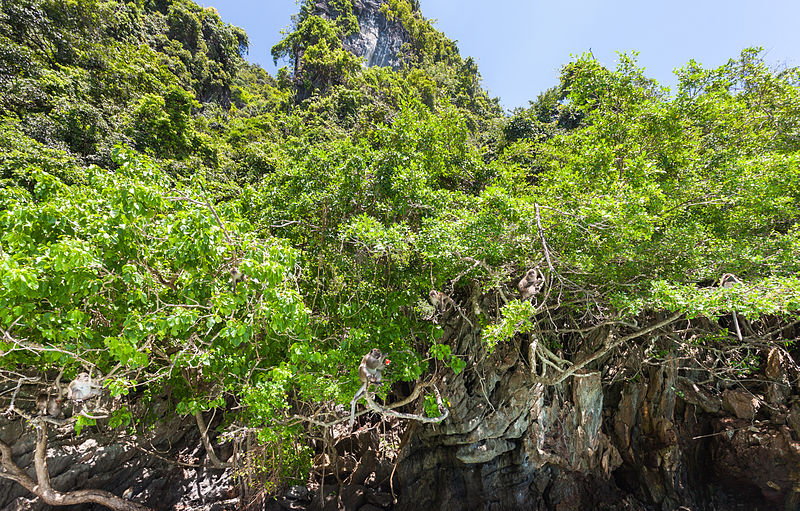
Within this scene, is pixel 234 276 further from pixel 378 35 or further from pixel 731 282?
pixel 378 35

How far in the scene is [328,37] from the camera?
85.8 feet

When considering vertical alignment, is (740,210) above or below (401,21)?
below

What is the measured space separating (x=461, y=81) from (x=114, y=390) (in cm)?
3291

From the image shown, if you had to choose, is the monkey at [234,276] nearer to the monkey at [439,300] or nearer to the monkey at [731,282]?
the monkey at [439,300]

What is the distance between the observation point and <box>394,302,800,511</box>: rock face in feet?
22.9

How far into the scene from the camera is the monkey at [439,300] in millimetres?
5609

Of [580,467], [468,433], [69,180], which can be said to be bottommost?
A: [580,467]

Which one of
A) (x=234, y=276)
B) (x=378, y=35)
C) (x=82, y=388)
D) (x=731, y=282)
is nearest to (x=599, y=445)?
(x=731, y=282)

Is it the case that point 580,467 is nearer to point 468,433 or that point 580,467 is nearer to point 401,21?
point 468,433

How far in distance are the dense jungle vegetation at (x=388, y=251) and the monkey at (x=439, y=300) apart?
0.17m

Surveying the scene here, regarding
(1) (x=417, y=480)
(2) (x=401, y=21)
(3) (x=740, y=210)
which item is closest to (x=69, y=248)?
(1) (x=417, y=480)

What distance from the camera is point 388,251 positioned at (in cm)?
512

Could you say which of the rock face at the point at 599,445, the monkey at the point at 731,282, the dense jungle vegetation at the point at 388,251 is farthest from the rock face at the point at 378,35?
the monkey at the point at 731,282

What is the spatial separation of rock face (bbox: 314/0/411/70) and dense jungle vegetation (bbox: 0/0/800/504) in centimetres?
2743
